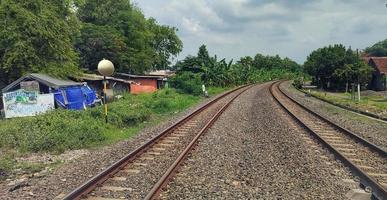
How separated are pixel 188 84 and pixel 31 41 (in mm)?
15340

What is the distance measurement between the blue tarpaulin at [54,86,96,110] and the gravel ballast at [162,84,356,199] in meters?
14.0

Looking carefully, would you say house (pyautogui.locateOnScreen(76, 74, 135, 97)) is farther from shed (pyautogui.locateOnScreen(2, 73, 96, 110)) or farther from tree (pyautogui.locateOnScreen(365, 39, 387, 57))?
tree (pyautogui.locateOnScreen(365, 39, 387, 57))

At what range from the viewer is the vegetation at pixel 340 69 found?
51.9 meters

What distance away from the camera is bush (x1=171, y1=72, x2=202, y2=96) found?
4434 cm

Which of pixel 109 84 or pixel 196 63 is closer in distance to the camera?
pixel 109 84

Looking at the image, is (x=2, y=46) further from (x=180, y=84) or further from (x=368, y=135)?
(x=368, y=135)

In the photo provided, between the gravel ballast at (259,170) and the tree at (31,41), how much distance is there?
2560cm

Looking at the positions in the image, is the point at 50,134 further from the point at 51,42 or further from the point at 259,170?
the point at 51,42

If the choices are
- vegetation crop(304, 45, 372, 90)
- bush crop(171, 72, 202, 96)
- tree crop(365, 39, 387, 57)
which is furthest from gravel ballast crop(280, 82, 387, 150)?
tree crop(365, 39, 387, 57)

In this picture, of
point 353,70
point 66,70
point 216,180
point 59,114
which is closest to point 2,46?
point 66,70

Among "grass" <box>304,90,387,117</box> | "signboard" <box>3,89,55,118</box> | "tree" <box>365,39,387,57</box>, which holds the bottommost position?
"grass" <box>304,90,387,117</box>

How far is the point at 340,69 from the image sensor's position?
53.6 m

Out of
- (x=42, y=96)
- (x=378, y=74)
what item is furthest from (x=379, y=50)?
(x=42, y=96)

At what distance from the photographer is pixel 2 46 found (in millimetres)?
36531
